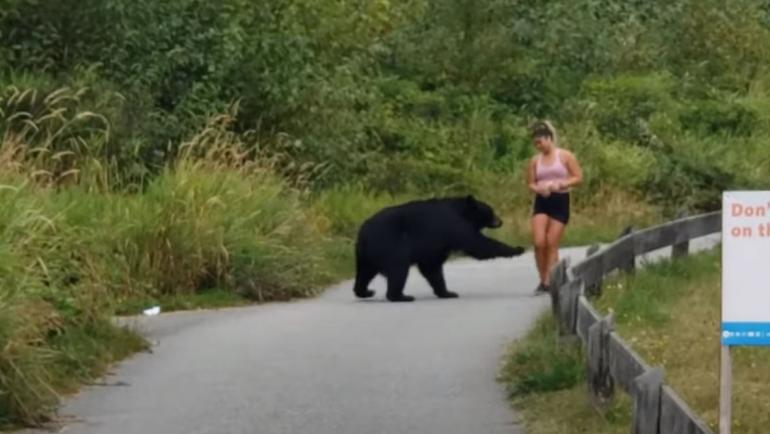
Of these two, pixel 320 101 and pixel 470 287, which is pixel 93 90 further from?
pixel 470 287

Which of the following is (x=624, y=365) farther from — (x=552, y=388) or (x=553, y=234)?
(x=553, y=234)

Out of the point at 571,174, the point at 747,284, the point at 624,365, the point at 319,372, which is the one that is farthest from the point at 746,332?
the point at 571,174

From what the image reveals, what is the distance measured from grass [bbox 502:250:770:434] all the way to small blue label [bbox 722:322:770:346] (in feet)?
6.18

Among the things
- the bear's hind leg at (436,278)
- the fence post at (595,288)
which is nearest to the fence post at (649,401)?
the fence post at (595,288)

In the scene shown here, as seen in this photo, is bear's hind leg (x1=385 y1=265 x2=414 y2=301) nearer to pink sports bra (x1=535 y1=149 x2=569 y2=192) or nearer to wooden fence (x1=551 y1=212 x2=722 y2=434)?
pink sports bra (x1=535 y1=149 x2=569 y2=192)

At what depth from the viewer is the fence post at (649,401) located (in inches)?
361

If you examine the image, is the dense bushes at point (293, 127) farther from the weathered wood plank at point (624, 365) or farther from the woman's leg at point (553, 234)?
the weathered wood plank at point (624, 365)

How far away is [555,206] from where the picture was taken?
728 inches

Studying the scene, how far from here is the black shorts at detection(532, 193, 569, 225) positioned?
60.5ft

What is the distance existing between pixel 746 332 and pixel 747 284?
0.22m

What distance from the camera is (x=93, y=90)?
79.3ft

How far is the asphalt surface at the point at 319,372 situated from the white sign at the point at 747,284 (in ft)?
8.36

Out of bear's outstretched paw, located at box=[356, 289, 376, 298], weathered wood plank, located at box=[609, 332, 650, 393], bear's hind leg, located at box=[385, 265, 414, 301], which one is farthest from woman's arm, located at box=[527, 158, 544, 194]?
weathered wood plank, located at box=[609, 332, 650, 393]

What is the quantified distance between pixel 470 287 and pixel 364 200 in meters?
6.78
